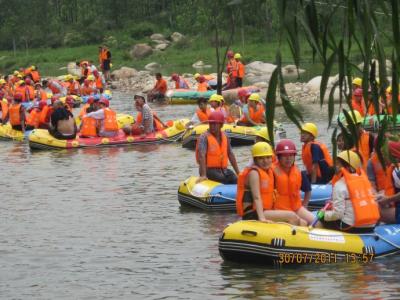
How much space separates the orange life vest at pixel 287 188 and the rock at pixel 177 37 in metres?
47.3

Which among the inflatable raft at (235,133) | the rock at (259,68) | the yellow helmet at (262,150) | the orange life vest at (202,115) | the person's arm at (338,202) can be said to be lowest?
the rock at (259,68)

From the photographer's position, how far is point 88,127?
2128 cm

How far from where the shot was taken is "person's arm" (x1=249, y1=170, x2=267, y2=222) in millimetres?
10250

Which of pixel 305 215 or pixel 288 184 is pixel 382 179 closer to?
pixel 305 215

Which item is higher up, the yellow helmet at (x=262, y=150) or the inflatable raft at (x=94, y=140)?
the yellow helmet at (x=262, y=150)

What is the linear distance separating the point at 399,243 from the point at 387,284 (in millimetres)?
863

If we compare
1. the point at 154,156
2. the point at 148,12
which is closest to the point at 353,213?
the point at 154,156

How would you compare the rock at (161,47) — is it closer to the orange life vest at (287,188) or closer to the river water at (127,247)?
the river water at (127,247)

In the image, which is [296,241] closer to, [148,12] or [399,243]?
[399,243]

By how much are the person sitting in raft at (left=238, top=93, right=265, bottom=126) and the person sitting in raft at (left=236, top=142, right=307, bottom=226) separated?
920 centimetres

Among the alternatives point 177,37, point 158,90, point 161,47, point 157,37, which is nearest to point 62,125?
point 158,90

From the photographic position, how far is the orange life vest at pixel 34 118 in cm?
2305

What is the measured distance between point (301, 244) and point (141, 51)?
46261 mm

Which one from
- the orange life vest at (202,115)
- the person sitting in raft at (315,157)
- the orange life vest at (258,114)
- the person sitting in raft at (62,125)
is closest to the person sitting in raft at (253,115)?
the orange life vest at (258,114)
